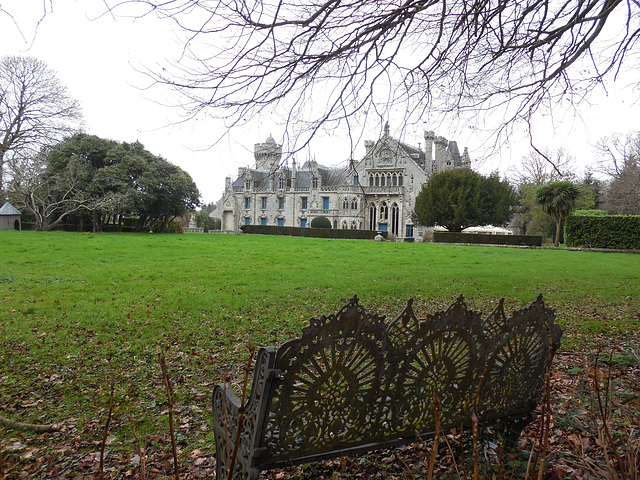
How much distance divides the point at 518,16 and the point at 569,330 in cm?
468

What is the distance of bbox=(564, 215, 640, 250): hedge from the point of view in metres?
24.6

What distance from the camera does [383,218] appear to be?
1796 inches

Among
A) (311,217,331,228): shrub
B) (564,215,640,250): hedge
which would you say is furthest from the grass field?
(311,217,331,228): shrub

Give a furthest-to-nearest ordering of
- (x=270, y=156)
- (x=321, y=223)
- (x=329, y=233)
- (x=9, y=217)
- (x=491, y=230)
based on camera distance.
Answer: (x=321, y=223) → (x=329, y=233) → (x=491, y=230) → (x=9, y=217) → (x=270, y=156)

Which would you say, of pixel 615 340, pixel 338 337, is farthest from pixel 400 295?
pixel 338 337

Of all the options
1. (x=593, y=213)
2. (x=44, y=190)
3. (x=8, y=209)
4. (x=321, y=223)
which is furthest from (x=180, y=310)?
(x=321, y=223)

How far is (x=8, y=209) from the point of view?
91.3ft

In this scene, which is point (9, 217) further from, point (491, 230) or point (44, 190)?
point (491, 230)

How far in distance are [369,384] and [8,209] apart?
1328 inches

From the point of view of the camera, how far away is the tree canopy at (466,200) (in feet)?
117

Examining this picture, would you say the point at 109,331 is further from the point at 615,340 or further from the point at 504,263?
the point at 504,263

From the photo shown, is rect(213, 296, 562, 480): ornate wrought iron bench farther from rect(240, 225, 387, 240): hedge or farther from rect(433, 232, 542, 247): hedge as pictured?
rect(240, 225, 387, 240): hedge

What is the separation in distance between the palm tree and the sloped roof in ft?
122

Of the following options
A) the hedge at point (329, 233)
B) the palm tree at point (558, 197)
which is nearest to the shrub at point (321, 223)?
the hedge at point (329, 233)
